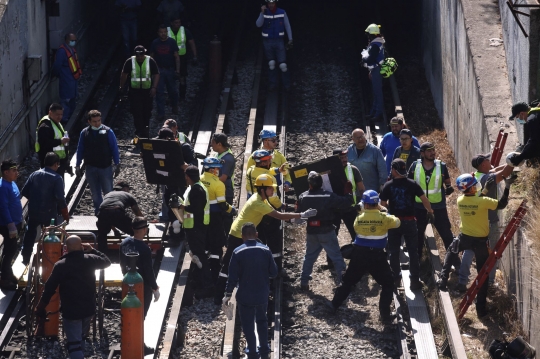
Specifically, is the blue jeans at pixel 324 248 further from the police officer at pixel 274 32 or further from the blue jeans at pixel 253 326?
the police officer at pixel 274 32

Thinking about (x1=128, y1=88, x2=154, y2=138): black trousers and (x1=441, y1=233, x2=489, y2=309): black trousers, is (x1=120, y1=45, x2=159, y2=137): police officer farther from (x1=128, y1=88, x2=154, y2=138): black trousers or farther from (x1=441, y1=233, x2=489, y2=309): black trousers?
(x1=441, y1=233, x2=489, y2=309): black trousers

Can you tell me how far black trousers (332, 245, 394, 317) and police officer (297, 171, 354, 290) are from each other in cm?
67

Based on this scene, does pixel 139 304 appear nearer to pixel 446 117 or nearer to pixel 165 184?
pixel 165 184

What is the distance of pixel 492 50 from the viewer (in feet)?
55.5

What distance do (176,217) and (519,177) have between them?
181 inches

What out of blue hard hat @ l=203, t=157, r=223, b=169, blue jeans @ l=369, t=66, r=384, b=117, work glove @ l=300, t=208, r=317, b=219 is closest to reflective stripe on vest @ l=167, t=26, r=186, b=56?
blue jeans @ l=369, t=66, r=384, b=117

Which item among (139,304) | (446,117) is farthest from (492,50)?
(139,304)

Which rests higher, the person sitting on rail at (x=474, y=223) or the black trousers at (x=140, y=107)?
the black trousers at (x=140, y=107)

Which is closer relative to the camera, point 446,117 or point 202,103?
point 446,117

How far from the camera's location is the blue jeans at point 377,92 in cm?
1920

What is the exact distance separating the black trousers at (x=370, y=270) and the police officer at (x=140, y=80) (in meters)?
6.64

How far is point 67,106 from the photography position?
19719 mm

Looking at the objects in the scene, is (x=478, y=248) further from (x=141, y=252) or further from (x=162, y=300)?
(x=141, y=252)

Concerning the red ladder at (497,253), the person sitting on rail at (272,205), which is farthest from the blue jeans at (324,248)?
the red ladder at (497,253)
